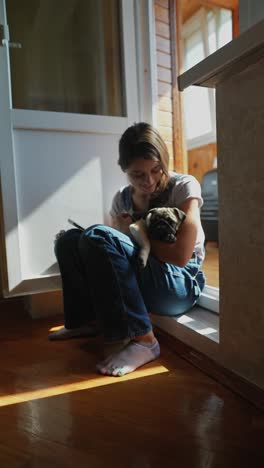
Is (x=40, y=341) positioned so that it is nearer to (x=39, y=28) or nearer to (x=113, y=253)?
(x=113, y=253)

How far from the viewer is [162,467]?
22.8 inches

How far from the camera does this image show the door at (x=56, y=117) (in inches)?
50.0

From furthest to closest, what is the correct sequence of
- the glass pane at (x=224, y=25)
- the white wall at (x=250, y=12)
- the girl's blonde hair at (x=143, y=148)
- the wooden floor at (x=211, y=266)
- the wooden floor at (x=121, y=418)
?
the glass pane at (x=224, y=25) → the wooden floor at (x=211, y=266) → the girl's blonde hair at (x=143, y=148) → the white wall at (x=250, y=12) → the wooden floor at (x=121, y=418)

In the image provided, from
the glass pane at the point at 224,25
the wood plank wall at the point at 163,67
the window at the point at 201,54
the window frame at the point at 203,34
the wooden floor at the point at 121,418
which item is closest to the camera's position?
the wooden floor at the point at 121,418

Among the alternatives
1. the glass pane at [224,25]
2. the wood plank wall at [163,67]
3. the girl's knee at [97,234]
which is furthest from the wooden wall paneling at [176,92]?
the glass pane at [224,25]

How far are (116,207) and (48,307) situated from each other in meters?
0.60

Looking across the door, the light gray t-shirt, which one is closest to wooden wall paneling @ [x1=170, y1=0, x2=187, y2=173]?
the door

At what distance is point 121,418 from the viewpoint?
0.73m

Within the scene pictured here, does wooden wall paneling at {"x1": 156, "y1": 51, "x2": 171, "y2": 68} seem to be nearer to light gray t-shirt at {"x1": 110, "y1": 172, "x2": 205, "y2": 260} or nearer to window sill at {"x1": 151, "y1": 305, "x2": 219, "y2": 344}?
light gray t-shirt at {"x1": 110, "y1": 172, "x2": 205, "y2": 260}

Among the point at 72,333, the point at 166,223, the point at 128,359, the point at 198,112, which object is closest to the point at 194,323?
the point at 128,359

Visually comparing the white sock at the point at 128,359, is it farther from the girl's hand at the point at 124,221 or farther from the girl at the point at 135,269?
the girl's hand at the point at 124,221

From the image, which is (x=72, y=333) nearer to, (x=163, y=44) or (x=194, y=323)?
(x=194, y=323)

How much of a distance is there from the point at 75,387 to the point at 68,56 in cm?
136

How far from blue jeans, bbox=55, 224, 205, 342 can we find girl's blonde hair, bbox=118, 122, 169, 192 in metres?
0.24
